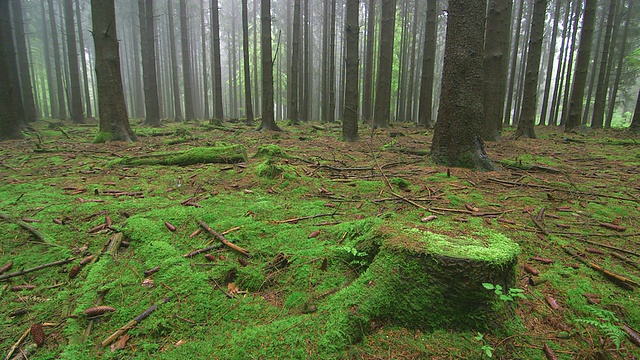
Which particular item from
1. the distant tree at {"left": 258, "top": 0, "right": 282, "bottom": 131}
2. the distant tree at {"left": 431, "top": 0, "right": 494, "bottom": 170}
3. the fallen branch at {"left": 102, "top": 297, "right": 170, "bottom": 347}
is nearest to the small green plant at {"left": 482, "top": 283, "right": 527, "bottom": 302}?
the fallen branch at {"left": 102, "top": 297, "right": 170, "bottom": 347}

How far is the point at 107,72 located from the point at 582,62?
1664cm

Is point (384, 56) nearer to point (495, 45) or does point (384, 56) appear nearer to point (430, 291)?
point (495, 45)

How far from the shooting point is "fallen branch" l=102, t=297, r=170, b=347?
1884 mm

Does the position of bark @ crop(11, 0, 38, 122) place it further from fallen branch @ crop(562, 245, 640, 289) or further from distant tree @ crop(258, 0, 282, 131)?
fallen branch @ crop(562, 245, 640, 289)

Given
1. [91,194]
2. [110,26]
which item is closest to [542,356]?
[91,194]

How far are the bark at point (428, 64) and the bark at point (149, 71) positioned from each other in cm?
1294

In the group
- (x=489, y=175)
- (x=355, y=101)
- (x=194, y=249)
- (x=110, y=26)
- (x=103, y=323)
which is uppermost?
(x=110, y=26)

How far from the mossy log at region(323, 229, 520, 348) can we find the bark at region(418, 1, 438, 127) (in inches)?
527

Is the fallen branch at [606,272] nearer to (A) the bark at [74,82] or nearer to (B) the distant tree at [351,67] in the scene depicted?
(B) the distant tree at [351,67]

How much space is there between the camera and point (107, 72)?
8.47m

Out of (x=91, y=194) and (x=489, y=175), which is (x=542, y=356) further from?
(x=91, y=194)

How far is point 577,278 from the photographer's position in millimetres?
2293

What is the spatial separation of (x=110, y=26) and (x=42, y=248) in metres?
8.13

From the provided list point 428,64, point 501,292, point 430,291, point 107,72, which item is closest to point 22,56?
point 107,72
